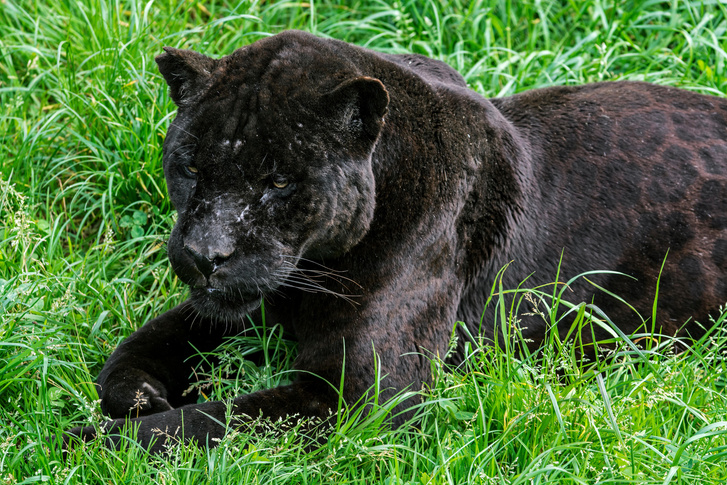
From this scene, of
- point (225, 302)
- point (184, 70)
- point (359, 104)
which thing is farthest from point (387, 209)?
point (184, 70)

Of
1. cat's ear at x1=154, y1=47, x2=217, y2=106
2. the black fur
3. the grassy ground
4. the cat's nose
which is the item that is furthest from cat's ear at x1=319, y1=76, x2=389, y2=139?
the grassy ground

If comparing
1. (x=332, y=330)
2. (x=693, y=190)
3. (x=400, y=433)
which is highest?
(x=693, y=190)

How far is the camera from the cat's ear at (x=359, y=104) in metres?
3.21

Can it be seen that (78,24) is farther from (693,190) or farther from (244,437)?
(693,190)

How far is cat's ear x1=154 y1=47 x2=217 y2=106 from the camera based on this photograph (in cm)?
346

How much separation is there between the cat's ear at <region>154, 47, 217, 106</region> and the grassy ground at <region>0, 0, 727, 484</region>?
3.68 ft

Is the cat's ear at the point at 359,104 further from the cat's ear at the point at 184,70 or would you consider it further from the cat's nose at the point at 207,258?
the cat's nose at the point at 207,258

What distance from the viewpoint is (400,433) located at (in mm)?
3482

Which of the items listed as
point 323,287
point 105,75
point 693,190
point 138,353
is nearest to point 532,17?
point 693,190

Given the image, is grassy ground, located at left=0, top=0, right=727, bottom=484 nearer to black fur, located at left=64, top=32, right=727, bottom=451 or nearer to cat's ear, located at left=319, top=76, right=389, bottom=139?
black fur, located at left=64, top=32, right=727, bottom=451

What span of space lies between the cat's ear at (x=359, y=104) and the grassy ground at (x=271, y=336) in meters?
1.07

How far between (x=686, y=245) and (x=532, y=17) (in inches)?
110

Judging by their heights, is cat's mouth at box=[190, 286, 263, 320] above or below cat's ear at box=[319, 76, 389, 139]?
below

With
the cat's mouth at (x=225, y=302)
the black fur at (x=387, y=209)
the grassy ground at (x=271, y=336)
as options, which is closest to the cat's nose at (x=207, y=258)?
the black fur at (x=387, y=209)
